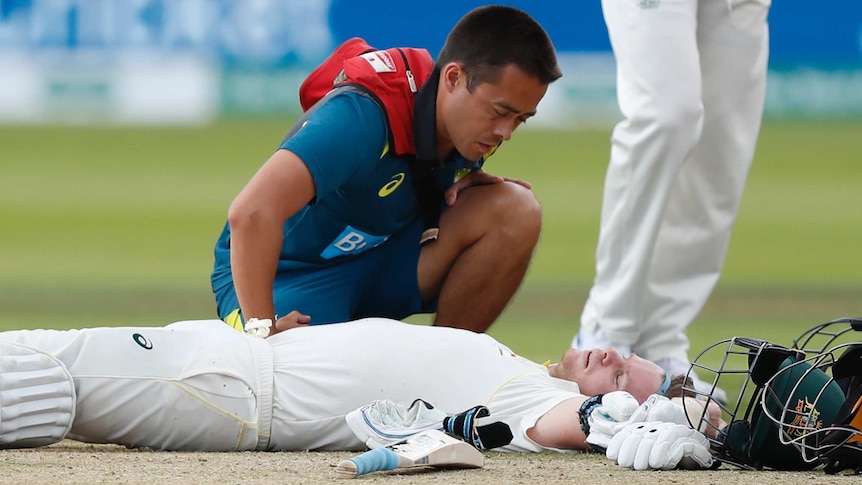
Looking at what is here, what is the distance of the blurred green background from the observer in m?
6.12

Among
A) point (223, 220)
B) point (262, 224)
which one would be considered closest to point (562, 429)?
point (262, 224)

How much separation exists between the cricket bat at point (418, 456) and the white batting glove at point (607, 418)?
0.28 metres

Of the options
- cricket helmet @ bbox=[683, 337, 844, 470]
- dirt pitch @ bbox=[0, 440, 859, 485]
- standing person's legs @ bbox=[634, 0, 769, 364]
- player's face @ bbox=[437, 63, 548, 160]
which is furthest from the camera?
standing person's legs @ bbox=[634, 0, 769, 364]

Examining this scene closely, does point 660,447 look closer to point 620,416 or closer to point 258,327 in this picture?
point 620,416

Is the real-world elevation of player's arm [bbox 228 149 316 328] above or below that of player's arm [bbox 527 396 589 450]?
above

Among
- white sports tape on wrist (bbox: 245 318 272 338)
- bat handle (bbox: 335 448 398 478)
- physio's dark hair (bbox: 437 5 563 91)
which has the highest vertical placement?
physio's dark hair (bbox: 437 5 563 91)

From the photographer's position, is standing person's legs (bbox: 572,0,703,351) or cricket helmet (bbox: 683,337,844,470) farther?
standing person's legs (bbox: 572,0,703,351)

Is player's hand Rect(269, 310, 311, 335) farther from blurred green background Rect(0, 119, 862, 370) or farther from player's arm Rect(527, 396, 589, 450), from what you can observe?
blurred green background Rect(0, 119, 862, 370)

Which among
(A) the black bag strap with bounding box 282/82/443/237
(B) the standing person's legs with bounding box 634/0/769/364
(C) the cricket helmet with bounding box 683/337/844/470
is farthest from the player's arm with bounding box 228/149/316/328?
(B) the standing person's legs with bounding box 634/0/769/364

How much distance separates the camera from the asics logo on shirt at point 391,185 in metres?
3.43

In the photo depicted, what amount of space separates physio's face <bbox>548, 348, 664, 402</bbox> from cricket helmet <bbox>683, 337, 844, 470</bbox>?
443 mm

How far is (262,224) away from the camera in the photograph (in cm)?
305

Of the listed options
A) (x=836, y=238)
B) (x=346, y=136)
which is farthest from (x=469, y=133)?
(x=836, y=238)

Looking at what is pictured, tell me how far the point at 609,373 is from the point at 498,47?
2.74 ft
